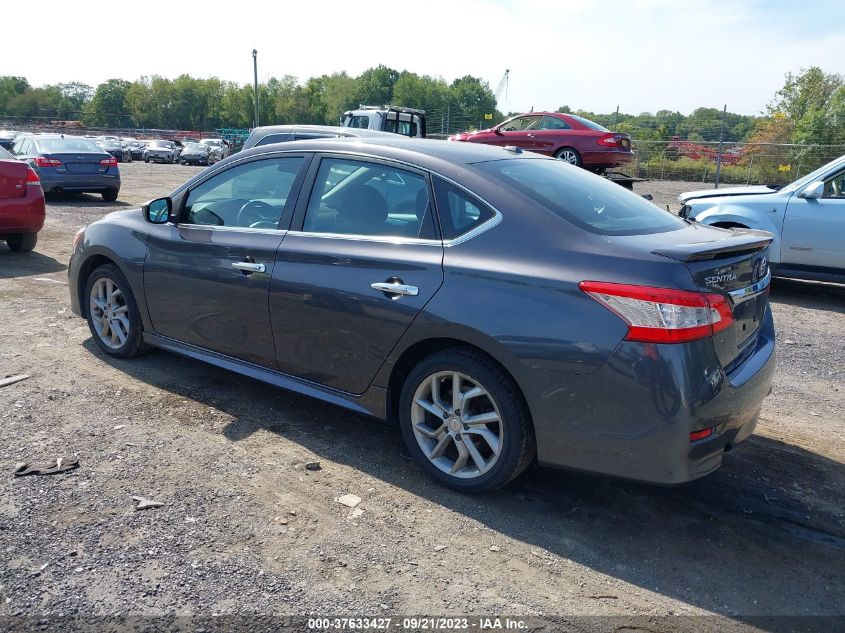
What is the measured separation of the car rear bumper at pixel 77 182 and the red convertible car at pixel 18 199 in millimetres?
5844

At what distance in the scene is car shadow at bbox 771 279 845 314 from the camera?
8.12 meters

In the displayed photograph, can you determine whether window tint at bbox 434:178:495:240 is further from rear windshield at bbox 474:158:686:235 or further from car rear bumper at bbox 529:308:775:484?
car rear bumper at bbox 529:308:775:484

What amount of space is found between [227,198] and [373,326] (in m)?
1.63

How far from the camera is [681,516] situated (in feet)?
11.3

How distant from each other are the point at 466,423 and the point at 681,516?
3.74 feet

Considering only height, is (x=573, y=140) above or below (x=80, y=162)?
above

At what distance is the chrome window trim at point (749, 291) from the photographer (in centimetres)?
320

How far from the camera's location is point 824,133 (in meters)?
23.4

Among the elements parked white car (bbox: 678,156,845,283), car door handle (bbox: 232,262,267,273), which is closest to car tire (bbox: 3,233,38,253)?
car door handle (bbox: 232,262,267,273)

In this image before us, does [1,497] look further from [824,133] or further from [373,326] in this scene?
[824,133]

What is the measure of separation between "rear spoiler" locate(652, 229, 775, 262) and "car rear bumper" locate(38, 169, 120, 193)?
14.5 metres

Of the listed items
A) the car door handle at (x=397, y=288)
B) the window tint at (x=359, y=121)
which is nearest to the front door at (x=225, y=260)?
the car door handle at (x=397, y=288)

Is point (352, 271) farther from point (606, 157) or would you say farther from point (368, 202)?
point (606, 157)

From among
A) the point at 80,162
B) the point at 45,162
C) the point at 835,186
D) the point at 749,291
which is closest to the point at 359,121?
the point at 80,162
